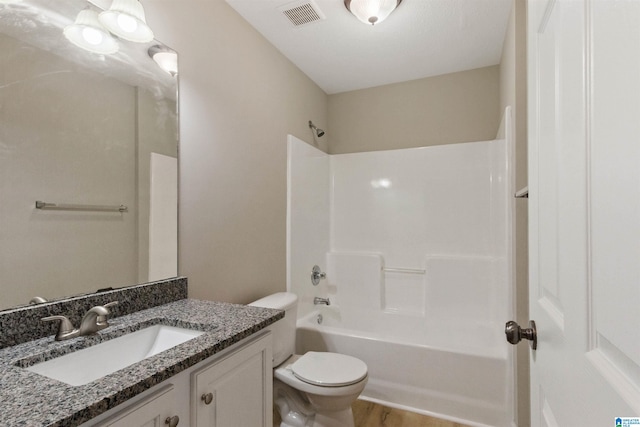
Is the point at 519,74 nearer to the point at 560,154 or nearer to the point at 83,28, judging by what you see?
the point at 560,154

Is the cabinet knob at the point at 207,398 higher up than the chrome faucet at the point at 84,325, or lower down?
lower down

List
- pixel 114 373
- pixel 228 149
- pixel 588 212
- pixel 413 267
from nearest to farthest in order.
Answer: pixel 588 212, pixel 114 373, pixel 228 149, pixel 413 267

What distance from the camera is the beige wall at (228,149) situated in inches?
62.0

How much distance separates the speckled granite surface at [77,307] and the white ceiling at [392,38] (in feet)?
5.42

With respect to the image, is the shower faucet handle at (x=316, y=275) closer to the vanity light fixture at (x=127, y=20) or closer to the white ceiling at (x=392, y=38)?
the white ceiling at (x=392, y=38)

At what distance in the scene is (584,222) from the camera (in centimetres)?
50

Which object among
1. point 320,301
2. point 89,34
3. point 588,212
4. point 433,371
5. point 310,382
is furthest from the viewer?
point 320,301

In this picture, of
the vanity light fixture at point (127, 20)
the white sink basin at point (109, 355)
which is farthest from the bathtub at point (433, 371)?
the vanity light fixture at point (127, 20)

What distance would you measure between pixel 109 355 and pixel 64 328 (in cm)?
16

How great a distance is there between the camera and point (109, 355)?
103 cm

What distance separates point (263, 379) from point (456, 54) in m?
2.58

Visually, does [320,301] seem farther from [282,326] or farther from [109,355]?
[109,355]

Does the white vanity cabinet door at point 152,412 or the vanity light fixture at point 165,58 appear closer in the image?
the white vanity cabinet door at point 152,412

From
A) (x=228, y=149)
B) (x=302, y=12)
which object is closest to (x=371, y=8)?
(x=302, y=12)
